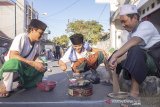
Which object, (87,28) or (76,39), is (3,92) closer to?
(76,39)

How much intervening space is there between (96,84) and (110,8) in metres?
27.5

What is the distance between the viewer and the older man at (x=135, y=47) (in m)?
3.72

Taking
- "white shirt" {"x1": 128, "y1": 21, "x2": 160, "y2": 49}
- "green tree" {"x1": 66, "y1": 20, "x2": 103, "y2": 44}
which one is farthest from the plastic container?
"green tree" {"x1": 66, "y1": 20, "x2": 103, "y2": 44}

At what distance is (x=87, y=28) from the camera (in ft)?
203

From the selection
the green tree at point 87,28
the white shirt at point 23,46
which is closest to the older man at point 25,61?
the white shirt at point 23,46

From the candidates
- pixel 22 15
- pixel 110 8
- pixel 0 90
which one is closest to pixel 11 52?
pixel 0 90

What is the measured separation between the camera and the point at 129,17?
4.23 meters

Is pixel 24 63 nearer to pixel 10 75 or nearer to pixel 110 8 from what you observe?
pixel 10 75

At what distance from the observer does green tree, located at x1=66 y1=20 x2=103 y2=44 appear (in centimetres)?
5762

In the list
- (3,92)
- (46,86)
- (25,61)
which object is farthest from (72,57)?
(3,92)

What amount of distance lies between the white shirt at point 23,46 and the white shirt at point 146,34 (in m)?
1.99

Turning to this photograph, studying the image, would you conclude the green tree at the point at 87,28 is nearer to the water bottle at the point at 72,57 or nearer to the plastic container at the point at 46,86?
the water bottle at the point at 72,57

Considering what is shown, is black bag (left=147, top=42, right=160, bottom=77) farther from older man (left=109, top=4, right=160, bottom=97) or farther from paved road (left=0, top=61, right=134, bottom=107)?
paved road (left=0, top=61, right=134, bottom=107)

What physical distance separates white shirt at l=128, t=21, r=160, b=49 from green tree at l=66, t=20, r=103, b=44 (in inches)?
2005
